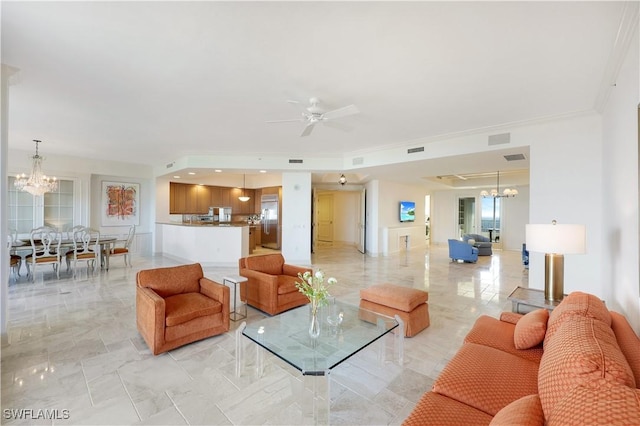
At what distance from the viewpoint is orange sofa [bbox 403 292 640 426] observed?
92 cm

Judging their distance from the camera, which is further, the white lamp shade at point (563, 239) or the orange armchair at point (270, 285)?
the orange armchair at point (270, 285)

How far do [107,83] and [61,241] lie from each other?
4327mm

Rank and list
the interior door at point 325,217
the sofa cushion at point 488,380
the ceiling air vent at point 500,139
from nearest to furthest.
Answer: the sofa cushion at point 488,380 < the ceiling air vent at point 500,139 < the interior door at point 325,217

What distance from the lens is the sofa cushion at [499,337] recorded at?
1.96 metres

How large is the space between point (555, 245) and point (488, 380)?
163cm

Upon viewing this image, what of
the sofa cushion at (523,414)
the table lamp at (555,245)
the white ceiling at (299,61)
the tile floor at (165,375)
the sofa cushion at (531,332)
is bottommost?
the tile floor at (165,375)

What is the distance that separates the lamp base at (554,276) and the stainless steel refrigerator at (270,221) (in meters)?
8.23

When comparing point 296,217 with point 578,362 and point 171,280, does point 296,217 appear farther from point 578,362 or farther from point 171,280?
point 578,362

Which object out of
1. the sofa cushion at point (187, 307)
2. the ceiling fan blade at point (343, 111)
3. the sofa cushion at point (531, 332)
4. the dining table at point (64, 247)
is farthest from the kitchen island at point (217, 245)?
the sofa cushion at point (531, 332)

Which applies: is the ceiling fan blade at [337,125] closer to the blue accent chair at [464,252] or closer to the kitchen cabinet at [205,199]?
the blue accent chair at [464,252]

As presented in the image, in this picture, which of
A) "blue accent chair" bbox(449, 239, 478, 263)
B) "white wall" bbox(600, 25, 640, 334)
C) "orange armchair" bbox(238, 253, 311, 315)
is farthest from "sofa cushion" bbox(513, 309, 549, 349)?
"blue accent chair" bbox(449, 239, 478, 263)

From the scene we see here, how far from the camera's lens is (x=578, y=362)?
1.12 meters

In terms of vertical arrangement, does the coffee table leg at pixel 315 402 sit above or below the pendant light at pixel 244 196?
below

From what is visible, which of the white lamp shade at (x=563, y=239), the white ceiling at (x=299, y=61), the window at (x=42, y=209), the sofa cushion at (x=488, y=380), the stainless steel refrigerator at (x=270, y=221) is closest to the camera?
the sofa cushion at (x=488, y=380)
